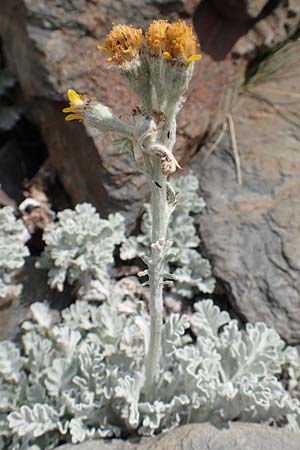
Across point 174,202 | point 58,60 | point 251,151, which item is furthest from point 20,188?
point 174,202

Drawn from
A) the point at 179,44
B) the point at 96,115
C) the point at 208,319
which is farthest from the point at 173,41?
the point at 208,319

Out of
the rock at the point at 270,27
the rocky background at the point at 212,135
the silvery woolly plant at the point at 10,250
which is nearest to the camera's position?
the silvery woolly plant at the point at 10,250

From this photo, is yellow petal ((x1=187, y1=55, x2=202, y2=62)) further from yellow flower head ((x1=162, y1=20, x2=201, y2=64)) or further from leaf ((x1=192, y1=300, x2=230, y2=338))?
leaf ((x1=192, y1=300, x2=230, y2=338))

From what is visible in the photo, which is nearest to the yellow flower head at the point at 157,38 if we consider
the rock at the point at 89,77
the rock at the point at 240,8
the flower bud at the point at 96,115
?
the flower bud at the point at 96,115

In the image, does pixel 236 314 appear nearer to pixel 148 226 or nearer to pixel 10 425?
pixel 148 226

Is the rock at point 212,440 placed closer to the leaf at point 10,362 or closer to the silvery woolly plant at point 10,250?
the leaf at point 10,362

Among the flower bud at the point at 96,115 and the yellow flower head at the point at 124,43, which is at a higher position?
the yellow flower head at the point at 124,43
